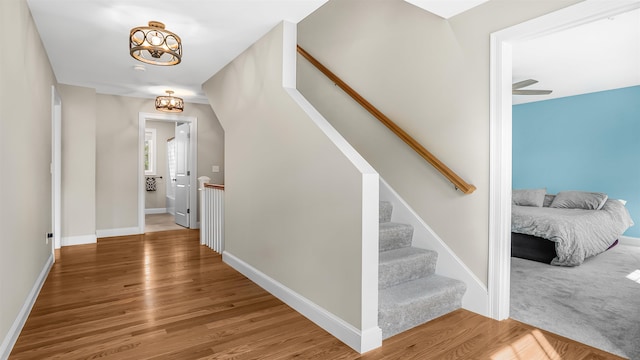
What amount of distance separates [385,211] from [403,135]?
2.41ft

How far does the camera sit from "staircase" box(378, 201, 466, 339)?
7.51 feet

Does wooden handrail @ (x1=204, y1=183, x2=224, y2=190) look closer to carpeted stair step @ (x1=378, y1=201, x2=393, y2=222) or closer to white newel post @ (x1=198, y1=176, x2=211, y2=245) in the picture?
white newel post @ (x1=198, y1=176, x2=211, y2=245)

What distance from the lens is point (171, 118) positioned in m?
6.13

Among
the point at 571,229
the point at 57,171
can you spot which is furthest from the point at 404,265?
the point at 57,171

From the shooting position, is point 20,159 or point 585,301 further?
point 585,301

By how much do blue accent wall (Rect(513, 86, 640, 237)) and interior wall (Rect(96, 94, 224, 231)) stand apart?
6936mm

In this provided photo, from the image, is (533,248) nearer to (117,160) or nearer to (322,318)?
(322,318)

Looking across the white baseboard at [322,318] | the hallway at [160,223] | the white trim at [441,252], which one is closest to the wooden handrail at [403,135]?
the white trim at [441,252]

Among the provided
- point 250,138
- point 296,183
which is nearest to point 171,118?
point 250,138

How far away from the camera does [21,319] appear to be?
7.68 ft

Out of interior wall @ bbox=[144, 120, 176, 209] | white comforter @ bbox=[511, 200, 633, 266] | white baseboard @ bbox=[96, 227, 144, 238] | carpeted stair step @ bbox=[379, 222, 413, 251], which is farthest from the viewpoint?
interior wall @ bbox=[144, 120, 176, 209]

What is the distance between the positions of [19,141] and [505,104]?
10.8ft

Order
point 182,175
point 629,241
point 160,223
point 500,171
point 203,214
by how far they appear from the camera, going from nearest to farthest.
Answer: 1. point 500,171
2. point 203,214
3. point 629,241
4. point 182,175
5. point 160,223

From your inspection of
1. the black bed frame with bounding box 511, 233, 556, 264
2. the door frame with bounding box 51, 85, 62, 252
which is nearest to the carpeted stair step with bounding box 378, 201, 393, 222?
the black bed frame with bounding box 511, 233, 556, 264
